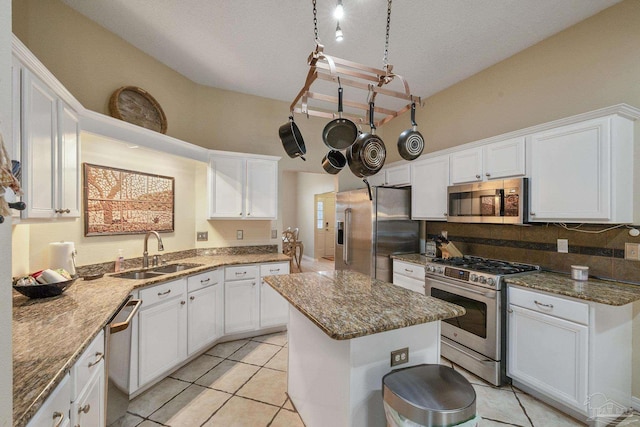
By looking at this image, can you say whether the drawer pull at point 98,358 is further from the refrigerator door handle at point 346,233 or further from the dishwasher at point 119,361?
the refrigerator door handle at point 346,233

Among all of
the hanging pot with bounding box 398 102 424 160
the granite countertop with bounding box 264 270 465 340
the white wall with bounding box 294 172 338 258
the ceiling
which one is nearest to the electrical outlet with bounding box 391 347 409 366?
the granite countertop with bounding box 264 270 465 340

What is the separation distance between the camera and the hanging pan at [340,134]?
1684 millimetres

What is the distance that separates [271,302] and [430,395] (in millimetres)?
2412

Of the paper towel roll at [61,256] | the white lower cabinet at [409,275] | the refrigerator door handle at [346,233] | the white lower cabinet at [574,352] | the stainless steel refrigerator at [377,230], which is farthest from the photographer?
the refrigerator door handle at [346,233]

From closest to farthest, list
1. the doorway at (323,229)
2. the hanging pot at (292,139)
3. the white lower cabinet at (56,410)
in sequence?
the white lower cabinet at (56,410) < the hanging pot at (292,139) < the doorway at (323,229)

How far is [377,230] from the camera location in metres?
3.63

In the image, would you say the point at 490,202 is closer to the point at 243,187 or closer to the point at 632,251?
the point at 632,251

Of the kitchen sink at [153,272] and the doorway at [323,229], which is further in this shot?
the doorway at [323,229]

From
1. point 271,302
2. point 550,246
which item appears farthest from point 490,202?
point 271,302

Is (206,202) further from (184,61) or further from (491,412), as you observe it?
(491,412)

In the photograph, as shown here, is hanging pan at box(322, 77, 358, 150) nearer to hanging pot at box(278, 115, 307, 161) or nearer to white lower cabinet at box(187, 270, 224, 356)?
hanging pot at box(278, 115, 307, 161)

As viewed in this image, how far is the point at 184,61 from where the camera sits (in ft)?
9.91

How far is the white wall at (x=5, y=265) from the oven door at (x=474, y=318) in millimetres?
2765

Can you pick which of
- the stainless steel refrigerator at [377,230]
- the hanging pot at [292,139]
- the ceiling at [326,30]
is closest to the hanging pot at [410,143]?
the hanging pot at [292,139]
